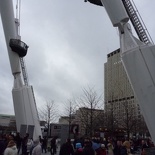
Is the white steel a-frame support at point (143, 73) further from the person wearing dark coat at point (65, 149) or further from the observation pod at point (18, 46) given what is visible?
the observation pod at point (18, 46)

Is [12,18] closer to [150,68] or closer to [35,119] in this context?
[35,119]

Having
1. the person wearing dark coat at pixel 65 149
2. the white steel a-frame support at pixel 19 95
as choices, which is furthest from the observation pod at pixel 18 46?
the person wearing dark coat at pixel 65 149

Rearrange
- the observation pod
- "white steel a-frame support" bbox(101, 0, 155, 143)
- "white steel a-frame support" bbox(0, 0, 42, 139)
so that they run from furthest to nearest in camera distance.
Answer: the observation pod < "white steel a-frame support" bbox(0, 0, 42, 139) < "white steel a-frame support" bbox(101, 0, 155, 143)

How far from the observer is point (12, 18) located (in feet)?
86.7

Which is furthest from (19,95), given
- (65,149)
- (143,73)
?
(143,73)

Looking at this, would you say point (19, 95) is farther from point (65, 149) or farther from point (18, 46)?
point (65, 149)

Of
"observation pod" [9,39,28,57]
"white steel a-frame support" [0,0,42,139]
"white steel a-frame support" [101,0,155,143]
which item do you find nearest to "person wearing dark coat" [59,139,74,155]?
"white steel a-frame support" [101,0,155,143]

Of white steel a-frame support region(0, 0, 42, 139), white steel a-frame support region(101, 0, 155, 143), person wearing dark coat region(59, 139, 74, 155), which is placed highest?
white steel a-frame support region(0, 0, 42, 139)

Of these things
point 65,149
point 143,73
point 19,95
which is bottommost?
point 65,149

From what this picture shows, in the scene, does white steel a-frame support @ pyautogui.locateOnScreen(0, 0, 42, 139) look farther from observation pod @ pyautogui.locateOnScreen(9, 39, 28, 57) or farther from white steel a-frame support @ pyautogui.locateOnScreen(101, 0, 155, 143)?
white steel a-frame support @ pyautogui.locateOnScreen(101, 0, 155, 143)

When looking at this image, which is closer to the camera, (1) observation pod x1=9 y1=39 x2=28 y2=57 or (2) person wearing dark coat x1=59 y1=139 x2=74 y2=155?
(2) person wearing dark coat x1=59 y1=139 x2=74 y2=155

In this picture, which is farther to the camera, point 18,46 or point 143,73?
point 18,46

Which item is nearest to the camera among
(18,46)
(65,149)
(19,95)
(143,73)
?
(65,149)

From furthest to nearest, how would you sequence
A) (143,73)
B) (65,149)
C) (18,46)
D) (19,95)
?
(18,46) < (19,95) < (143,73) < (65,149)
